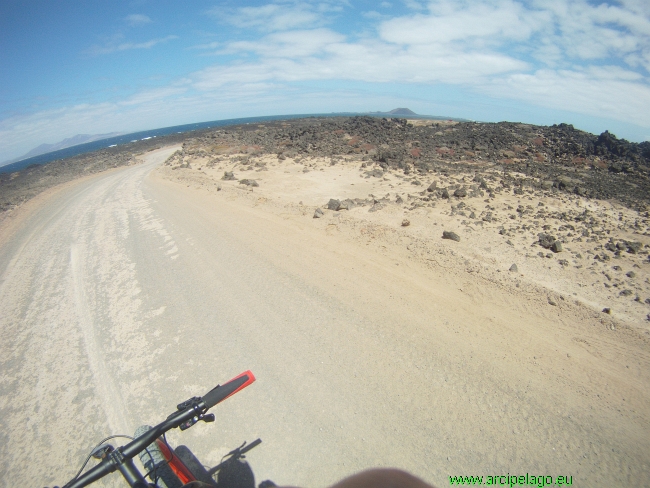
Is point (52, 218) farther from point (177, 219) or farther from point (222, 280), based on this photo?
point (222, 280)

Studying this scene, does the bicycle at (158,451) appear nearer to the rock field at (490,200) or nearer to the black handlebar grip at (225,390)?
the black handlebar grip at (225,390)

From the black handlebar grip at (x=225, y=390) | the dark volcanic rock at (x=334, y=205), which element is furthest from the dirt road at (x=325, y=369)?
the dark volcanic rock at (x=334, y=205)

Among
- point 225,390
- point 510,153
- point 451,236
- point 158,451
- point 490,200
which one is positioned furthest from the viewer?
point 510,153

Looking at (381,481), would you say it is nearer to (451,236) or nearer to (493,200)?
(451,236)

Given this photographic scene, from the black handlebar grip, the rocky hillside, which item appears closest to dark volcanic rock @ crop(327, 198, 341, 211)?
the rocky hillside

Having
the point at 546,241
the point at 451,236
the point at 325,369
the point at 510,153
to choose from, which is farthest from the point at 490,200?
the point at 510,153

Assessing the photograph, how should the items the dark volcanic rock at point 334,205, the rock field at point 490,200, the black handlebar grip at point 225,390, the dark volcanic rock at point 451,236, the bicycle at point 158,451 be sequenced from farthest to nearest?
the dark volcanic rock at point 334,205 < the dark volcanic rock at point 451,236 < the rock field at point 490,200 < the black handlebar grip at point 225,390 < the bicycle at point 158,451

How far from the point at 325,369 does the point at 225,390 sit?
2566 mm

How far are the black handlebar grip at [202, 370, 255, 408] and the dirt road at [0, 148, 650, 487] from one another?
176 cm

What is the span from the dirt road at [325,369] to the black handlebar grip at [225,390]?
1.76 metres

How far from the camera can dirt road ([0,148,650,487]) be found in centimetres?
348

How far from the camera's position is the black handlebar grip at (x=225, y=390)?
7.10 ft

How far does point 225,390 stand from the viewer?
7.30 ft

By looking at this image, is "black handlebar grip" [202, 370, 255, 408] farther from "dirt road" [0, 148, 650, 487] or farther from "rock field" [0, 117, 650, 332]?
"rock field" [0, 117, 650, 332]
